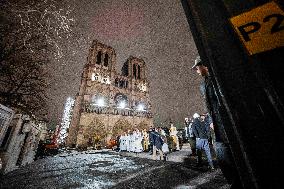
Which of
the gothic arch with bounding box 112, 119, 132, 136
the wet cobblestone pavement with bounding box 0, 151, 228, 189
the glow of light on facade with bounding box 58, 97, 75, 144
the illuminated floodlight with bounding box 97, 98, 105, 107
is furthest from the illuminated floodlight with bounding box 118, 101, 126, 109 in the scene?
the wet cobblestone pavement with bounding box 0, 151, 228, 189

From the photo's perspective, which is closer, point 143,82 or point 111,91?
point 111,91

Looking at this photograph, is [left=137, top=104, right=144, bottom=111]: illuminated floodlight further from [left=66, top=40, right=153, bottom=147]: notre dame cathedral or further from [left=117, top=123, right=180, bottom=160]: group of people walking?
[left=117, top=123, right=180, bottom=160]: group of people walking

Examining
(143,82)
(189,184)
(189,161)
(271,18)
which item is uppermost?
(143,82)

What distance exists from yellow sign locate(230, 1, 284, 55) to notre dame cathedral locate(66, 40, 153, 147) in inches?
1490

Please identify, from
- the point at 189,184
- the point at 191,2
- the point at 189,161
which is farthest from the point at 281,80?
the point at 189,161

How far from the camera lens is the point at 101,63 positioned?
4453 cm

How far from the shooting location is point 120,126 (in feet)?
136

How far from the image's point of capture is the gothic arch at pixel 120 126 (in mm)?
40438

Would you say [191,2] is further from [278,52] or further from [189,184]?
[189,184]

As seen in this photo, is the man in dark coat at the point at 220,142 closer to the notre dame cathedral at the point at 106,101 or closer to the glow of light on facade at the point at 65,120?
the notre dame cathedral at the point at 106,101

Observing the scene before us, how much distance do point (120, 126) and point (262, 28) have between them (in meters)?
41.4

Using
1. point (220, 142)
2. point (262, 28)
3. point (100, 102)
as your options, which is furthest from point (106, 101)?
point (262, 28)

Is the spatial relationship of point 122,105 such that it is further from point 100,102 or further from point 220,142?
point 220,142

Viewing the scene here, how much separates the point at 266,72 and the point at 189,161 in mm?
6841
